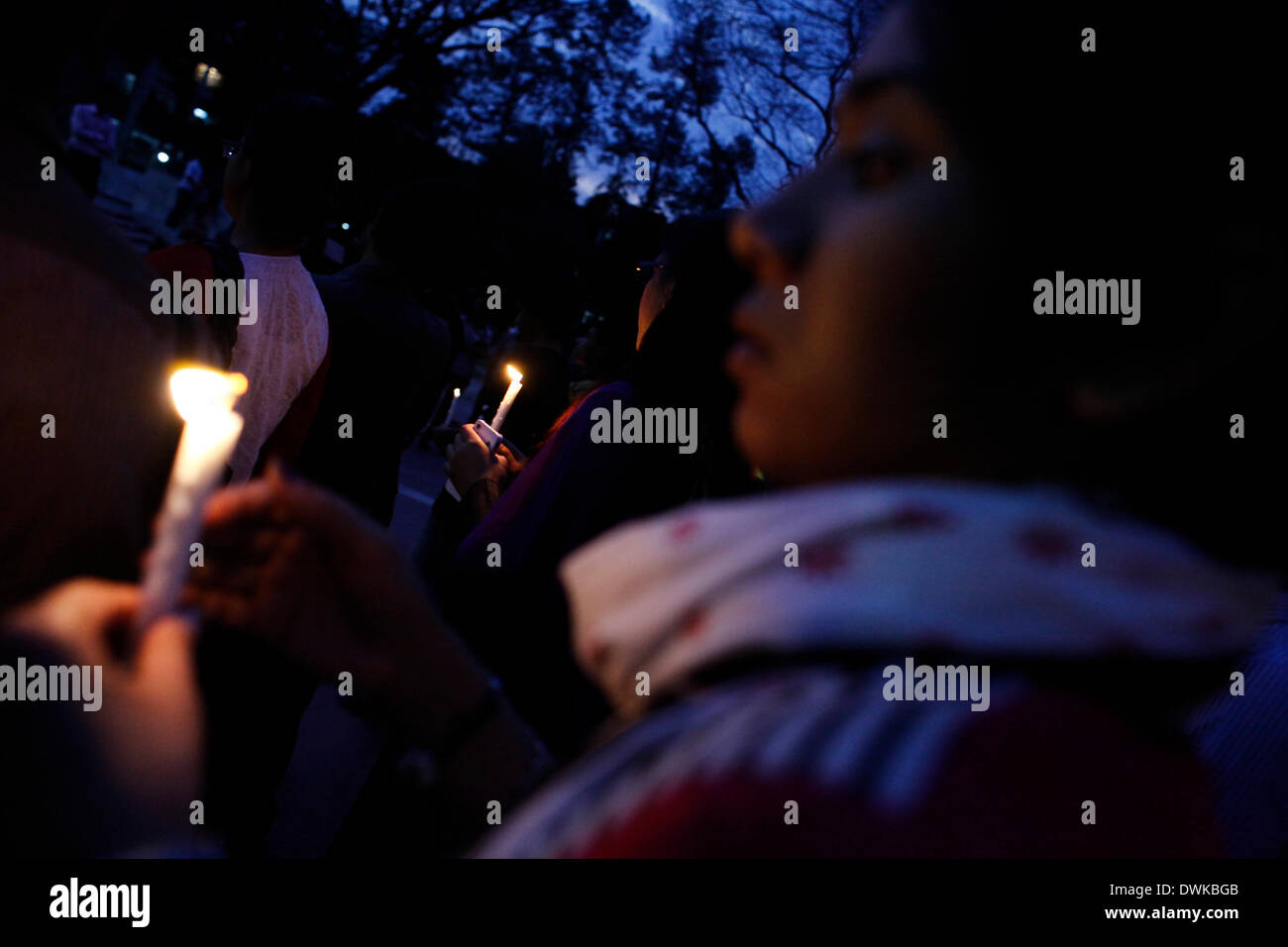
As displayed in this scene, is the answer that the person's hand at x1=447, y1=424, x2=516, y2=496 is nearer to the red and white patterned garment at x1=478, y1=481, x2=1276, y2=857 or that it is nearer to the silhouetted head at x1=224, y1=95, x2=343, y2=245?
the silhouetted head at x1=224, y1=95, x2=343, y2=245

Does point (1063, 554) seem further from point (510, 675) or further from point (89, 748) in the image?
point (510, 675)

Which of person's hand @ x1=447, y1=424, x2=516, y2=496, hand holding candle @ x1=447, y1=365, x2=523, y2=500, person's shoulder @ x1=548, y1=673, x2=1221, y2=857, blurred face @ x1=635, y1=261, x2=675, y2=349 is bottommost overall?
person's shoulder @ x1=548, y1=673, x2=1221, y2=857

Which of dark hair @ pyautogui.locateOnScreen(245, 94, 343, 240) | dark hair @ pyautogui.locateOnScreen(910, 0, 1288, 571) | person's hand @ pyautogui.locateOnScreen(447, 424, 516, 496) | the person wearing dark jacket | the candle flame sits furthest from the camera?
the person wearing dark jacket

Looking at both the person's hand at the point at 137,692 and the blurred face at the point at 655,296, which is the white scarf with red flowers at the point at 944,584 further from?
the blurred face at the point at 655,296

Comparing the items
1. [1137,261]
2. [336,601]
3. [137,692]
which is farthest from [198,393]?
[1137,261]

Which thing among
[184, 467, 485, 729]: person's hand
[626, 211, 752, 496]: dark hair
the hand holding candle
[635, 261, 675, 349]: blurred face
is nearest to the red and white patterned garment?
[184, 467, 485, 729]: person's hand

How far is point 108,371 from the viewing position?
1340 mm

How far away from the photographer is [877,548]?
2.47 feet

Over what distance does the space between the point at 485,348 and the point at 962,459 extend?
616 inches

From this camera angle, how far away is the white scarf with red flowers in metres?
0.71

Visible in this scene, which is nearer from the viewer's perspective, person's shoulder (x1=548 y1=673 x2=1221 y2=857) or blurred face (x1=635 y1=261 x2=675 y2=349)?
person's shoulder (x1=548 y1=673 x2=1221 y2=857)

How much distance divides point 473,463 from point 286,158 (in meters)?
1.17

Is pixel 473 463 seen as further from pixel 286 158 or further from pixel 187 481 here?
Answer: pixel 187 481

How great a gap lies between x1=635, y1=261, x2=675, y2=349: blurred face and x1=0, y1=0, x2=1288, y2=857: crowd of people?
5.83 feet
